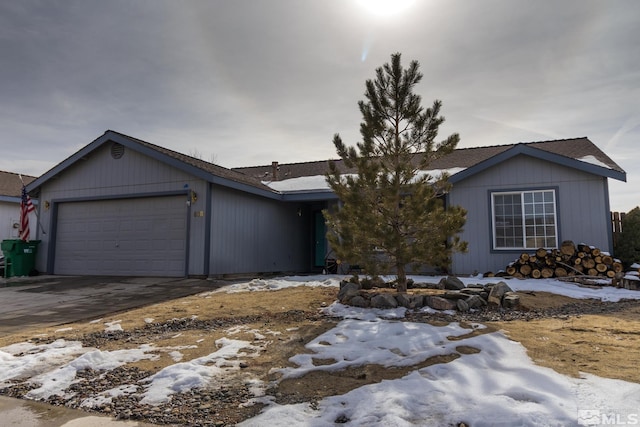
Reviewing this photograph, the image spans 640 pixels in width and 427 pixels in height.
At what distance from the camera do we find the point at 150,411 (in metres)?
2.72

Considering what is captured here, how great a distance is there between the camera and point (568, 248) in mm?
9211

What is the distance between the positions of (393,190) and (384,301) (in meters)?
1.73

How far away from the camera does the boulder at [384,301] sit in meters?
5.97

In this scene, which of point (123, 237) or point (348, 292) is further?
point (123, 237)

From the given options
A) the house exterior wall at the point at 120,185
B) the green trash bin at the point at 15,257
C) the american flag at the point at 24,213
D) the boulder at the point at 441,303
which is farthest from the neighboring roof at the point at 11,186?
the boulder at the point at 441,303

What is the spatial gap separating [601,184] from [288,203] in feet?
30.4

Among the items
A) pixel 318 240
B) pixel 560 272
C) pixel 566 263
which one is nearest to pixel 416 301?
pixel 560 272

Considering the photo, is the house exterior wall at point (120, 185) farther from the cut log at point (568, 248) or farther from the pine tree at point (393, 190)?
the cut log at point (568, 248)

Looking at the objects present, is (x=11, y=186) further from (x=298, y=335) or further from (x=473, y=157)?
(x=473, y=157)

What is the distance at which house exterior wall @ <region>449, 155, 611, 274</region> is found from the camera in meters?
9.59

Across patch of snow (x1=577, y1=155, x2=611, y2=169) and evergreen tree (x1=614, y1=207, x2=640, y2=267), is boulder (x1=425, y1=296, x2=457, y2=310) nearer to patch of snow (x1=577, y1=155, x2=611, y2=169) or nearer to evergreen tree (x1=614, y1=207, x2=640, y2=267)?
patch of snow (x1=577, y1=155, x2=611, y2=169)

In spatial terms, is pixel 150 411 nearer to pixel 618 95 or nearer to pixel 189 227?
pixel 189 227

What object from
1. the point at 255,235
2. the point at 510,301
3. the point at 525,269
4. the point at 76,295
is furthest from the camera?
the point at 255,235

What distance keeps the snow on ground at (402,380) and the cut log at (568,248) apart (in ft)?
20.6
